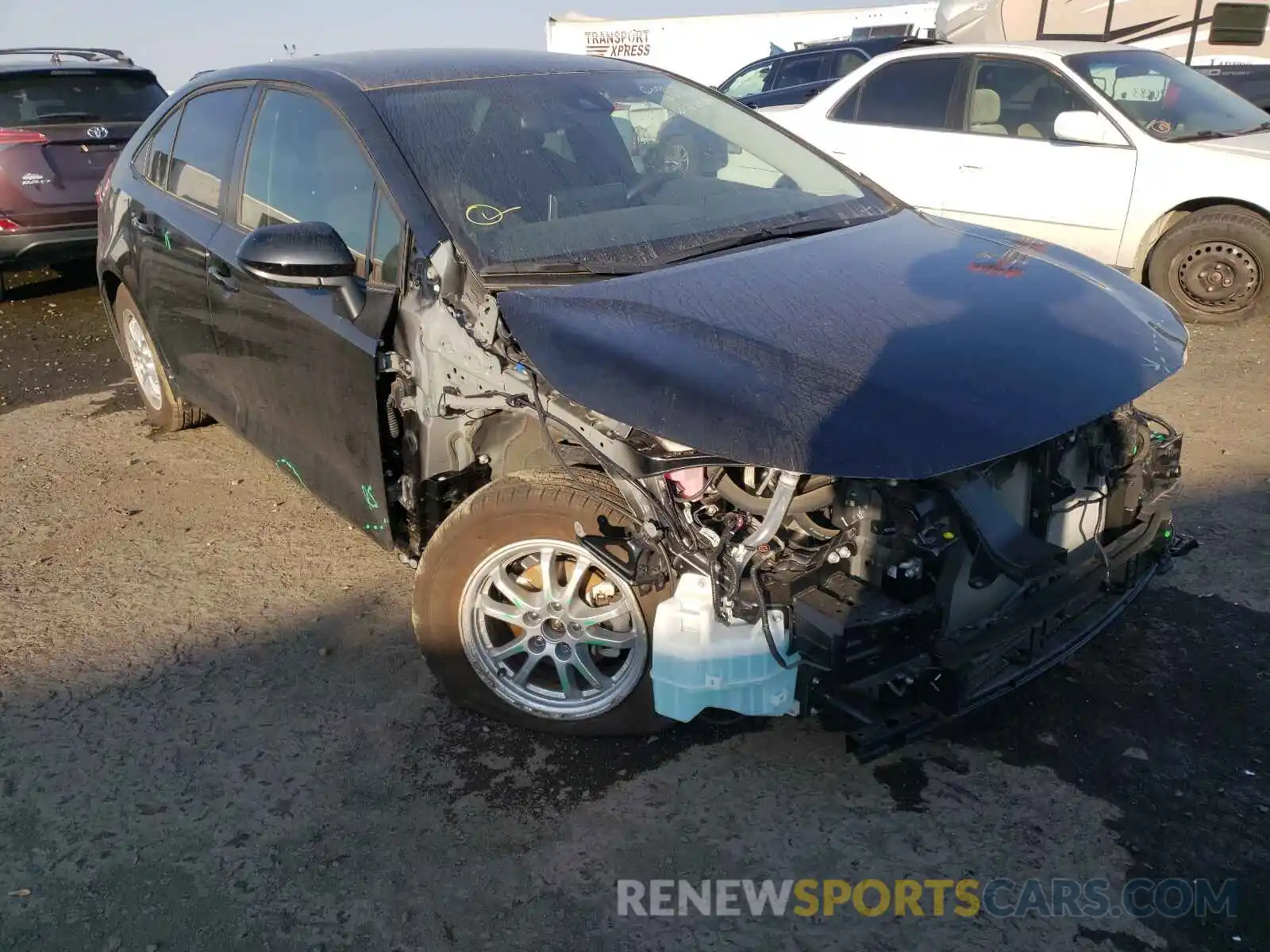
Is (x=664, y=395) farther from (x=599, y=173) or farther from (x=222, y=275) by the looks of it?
(x=222, y=275)

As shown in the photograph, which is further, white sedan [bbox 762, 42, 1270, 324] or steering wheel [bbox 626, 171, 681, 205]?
white sedan [bbox 762, 42, 1270, 324]

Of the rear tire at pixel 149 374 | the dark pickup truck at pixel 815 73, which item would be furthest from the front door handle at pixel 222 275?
the dark pickup truck at pixel 815 73

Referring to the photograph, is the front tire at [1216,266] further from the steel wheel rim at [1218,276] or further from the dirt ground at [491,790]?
the dirt ground at [491,790]

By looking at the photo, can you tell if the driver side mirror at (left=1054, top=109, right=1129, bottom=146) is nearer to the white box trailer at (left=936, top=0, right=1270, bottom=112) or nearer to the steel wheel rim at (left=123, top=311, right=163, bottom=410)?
the white box trailer at (left=936, top=0, right=1270, bottom=112)

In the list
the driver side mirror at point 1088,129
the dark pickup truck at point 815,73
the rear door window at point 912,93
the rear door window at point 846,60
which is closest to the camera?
the driver side mirror at point 1088,129

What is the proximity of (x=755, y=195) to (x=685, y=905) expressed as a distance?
7.41ft

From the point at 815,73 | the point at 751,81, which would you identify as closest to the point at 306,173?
the point at 815,73

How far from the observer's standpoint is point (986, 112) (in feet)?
22.9

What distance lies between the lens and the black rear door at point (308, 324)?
3.11 meters

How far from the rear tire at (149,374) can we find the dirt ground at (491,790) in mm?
1386

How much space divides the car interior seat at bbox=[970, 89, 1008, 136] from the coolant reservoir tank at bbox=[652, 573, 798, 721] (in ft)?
18.5

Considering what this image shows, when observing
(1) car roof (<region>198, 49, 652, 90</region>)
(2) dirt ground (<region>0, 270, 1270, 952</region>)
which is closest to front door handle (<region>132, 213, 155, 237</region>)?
(1) car roof (<region>198, 49, 652, 90</region>)

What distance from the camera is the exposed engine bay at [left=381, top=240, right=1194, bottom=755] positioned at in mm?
2381

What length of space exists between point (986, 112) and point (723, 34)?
20.5m
